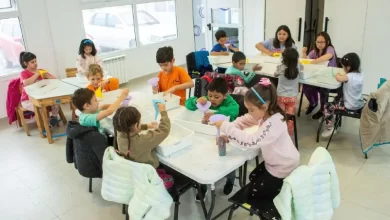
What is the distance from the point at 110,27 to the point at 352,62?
435cm

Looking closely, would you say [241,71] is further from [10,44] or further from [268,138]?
[10,44]

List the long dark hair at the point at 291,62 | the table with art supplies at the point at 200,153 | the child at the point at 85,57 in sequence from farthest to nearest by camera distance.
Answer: the child at the point at 85,57 < the long dark hair at the point at 291,62 < the table with art supplies at the point at 200,153

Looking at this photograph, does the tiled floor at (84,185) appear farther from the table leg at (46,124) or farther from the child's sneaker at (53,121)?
the child's sneaker at (53,121)

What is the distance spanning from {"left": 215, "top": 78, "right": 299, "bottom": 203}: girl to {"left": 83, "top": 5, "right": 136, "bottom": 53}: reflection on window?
4.53 meters

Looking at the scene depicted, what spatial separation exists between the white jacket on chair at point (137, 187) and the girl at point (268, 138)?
0.51 meters

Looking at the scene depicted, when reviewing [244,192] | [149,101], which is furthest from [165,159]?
[149,101]

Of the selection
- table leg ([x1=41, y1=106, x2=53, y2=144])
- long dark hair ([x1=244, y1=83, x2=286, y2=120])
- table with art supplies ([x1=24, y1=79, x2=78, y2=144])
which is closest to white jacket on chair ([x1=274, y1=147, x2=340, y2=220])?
long dark hair ([x1=244, y1=83, x2=286, y2=120])

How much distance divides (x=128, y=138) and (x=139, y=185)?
11.6 inches

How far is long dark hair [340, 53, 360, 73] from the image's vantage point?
3350 mm

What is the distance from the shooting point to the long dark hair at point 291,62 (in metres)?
3.33

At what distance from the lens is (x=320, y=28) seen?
612 centimetres

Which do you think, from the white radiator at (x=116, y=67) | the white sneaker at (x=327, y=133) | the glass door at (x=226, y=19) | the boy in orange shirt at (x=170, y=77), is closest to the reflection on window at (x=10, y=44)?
the white radiator at (x=116, y=67)

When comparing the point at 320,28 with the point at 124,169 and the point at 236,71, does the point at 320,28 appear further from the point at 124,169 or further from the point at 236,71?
the point at 124,169

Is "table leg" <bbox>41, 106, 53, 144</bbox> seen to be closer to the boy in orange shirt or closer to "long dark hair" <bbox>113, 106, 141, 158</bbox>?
the boy in orange shirt
